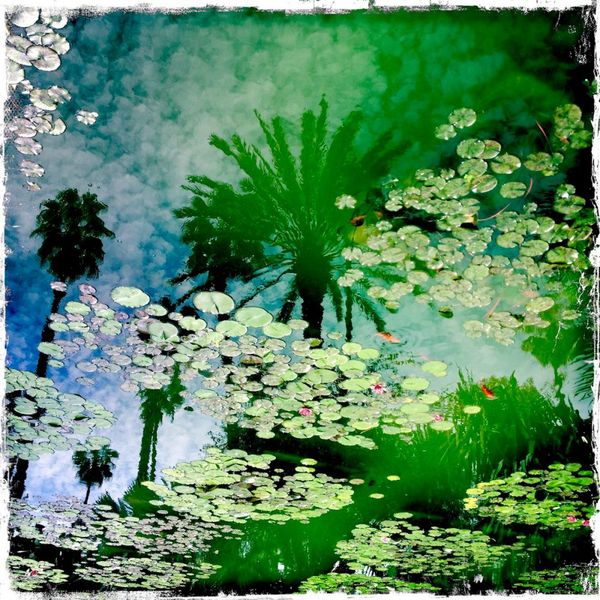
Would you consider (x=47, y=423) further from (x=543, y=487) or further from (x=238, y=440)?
(x=543, y=487)

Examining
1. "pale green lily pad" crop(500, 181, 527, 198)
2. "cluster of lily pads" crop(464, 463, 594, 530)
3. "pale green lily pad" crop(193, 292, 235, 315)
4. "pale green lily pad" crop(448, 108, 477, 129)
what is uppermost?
"pale green lily pad" crop(448, 108, 477, 129)

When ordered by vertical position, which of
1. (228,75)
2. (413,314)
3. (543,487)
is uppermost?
(228,75)

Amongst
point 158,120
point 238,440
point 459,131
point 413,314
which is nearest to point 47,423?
point 238,440

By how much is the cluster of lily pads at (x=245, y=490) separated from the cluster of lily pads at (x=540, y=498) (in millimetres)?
1259

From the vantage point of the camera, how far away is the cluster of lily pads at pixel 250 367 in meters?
3.87

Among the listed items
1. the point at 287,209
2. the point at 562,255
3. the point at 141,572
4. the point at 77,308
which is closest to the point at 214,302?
the point at 287,209

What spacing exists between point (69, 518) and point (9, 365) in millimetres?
2275

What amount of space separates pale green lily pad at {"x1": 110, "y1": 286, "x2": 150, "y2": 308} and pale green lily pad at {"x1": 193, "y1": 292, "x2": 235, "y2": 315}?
347 mm

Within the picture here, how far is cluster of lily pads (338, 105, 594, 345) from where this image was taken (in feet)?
10.7

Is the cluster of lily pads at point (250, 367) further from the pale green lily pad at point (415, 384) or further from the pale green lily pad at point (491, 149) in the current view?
the pale green lily pad at point (491, 149)

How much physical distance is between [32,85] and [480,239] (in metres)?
2.71

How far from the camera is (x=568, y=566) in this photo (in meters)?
5.94

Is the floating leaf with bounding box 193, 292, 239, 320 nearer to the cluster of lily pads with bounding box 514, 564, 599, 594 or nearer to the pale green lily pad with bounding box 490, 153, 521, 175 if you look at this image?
the pale green lily pad with bounding box 490, 153, 521, 175

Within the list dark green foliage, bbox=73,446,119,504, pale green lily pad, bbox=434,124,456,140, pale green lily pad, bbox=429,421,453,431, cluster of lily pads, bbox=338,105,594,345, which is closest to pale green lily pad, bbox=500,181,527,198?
cluster of lily pads, bbox=338,105,594,345
